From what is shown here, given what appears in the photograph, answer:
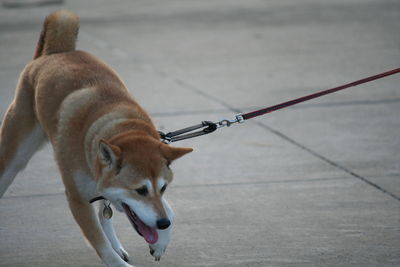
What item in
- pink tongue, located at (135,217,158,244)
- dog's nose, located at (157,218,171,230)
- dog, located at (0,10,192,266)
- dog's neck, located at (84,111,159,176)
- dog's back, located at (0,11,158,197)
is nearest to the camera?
dog's nose, located at (157,218,171,230)

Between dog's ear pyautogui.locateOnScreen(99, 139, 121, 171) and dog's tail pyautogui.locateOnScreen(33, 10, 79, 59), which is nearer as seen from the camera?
dog's ear pyautogui.locateOnScreen(99, 139, 121, 171)

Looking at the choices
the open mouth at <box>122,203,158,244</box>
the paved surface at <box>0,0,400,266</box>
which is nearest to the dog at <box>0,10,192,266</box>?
→ the open mouth at <box>122,203,158,244</box>

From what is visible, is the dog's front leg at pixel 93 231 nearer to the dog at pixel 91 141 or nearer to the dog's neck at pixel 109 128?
the dog at pixel 91 141

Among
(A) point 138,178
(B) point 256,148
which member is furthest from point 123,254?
(B) point 256,148

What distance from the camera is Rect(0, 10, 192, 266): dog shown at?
426 cm

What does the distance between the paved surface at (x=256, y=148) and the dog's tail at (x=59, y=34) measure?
1138mm

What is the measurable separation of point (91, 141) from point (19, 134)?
2.78ft

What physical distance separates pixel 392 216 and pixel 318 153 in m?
1.68

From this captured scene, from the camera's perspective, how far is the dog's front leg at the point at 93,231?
183 inches

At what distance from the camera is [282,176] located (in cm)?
666

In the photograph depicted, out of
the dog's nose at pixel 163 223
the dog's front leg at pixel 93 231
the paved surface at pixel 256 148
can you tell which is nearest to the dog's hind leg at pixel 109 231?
the paved surface at pixel 256 148

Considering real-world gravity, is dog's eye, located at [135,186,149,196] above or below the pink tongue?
above

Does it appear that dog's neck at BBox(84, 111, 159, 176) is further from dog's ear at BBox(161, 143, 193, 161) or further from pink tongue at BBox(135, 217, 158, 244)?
pink tongue at BBox(135, 217, 158, 244)

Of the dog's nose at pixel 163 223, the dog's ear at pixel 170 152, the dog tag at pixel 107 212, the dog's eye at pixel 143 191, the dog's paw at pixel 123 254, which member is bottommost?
the dog's paw at pixel 123 254
